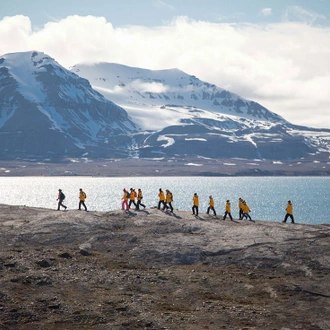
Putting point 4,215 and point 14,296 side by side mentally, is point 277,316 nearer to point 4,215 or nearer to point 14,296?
point 14,296

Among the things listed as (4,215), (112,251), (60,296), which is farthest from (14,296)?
(4,215)

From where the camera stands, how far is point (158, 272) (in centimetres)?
3278

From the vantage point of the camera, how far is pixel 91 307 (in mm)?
26000

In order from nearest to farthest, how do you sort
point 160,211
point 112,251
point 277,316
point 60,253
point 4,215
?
point 277,316 < point 60,253 < point 112,251 < point 4,215 < point 160,211

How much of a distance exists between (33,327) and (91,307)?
3.29 metres

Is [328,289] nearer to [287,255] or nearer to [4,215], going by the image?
[287,255]

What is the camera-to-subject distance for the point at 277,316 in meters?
25.8

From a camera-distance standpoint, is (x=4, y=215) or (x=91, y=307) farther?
(x=4, y=215)

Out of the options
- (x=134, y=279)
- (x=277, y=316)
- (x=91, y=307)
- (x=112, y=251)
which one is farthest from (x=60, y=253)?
(x=277, y=316)

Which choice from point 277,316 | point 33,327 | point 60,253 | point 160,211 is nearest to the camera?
point 33,327

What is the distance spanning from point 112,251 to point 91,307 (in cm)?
1153

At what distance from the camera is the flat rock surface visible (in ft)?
82.6

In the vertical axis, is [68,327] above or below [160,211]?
below

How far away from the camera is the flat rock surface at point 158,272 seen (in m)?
25.2
